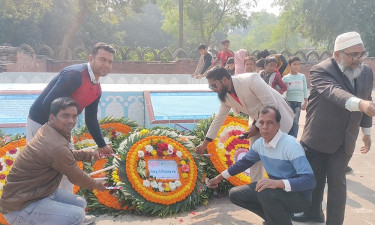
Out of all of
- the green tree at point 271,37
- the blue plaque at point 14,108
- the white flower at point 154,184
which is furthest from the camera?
the green tree at point 271,37

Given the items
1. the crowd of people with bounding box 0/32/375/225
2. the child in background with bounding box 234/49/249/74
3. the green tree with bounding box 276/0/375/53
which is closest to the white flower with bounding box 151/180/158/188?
the crowd of people with bounding box 0/32/375/225

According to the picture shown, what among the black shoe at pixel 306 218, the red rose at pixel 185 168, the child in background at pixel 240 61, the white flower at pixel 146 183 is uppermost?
the child in background at pixel 240 61

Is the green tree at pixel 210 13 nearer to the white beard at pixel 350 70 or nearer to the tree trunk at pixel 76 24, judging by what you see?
the tree trunk at pixel 76 24

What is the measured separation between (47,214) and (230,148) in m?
2.63

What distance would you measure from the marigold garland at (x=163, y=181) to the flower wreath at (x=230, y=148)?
0.39m

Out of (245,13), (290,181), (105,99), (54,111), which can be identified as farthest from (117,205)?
(245,13)

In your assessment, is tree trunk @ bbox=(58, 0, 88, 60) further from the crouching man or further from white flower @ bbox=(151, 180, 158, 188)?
the crouching man

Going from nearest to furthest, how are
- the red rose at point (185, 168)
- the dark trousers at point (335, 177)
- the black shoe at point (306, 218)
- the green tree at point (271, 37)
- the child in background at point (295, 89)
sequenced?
1. the dark trousers at point (335, 177)
2. the black shoe at point (306, 218)
3. the red rose at point (185, 168)
4. the child in background at point (295, 89)
5. the green tree at point (271, 37)

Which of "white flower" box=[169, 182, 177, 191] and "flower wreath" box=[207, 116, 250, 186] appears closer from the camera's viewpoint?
"white flower" box=[169, 182, 177, 191]

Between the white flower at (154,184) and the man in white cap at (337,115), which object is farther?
the white flower at (154,184)

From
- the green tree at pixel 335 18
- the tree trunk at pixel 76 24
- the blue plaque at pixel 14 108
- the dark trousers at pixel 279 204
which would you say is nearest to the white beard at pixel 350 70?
the dark trousers at pixel 279 204

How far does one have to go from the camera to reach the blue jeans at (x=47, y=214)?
240 cm

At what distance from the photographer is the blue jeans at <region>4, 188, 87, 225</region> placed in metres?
2.40

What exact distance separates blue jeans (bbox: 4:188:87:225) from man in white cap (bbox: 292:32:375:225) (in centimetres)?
200
